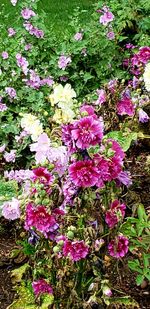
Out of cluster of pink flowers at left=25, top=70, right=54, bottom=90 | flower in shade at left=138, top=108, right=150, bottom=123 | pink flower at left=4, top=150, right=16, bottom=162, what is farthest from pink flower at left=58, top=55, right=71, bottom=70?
flower in shade at left=138, top=108, right=150, bottom=123

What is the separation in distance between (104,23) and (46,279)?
3.00 meters

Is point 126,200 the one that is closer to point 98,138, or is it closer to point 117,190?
point 117,190

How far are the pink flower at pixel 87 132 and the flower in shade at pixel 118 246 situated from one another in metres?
0.46

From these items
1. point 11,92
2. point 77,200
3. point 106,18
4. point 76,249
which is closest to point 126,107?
point 77,200

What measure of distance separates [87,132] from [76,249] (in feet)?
1.42

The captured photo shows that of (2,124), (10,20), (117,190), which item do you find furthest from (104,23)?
(10,20)

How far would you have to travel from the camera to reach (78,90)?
5355 millimetres

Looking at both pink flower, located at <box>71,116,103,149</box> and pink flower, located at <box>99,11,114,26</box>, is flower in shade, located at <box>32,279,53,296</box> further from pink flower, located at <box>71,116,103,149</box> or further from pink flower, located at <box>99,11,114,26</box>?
pink flower, located at <box>99,11,114,26</box>

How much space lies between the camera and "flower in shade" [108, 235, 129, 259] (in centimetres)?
282

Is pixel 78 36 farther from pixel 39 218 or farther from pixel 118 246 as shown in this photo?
pixel 39 218

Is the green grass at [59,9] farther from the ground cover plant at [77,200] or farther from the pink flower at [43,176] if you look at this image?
the pink flower at [43,176]

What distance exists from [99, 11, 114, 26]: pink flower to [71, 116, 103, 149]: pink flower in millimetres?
3136

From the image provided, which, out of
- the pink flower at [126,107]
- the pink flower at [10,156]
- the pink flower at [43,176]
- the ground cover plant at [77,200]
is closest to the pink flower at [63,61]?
the ground cover plant at [77,200]

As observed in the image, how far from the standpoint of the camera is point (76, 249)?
8.70 ft
